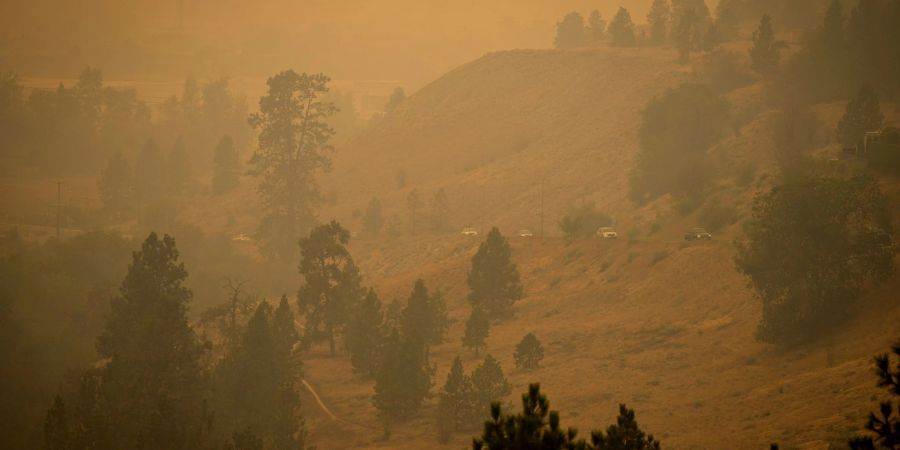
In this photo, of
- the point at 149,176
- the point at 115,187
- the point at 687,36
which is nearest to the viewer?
the point at 115,187

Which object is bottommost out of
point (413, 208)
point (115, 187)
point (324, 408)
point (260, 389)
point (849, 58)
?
point (324, 408)

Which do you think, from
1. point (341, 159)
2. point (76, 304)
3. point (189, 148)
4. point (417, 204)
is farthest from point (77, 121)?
point (76, 304)

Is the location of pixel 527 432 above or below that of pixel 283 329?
below

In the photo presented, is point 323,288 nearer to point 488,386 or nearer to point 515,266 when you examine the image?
point 515,266

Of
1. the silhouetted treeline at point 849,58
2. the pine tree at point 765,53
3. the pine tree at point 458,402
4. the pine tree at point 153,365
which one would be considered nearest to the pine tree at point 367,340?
the pine tree at point 458,402

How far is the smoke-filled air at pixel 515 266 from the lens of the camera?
44938mm

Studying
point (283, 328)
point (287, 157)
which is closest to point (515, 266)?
point (283, 328)

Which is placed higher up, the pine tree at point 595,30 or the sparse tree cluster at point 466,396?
the pine tree at point 595,30

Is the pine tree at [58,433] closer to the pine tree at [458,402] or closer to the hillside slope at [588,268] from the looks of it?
the hillside slope at [588,268]

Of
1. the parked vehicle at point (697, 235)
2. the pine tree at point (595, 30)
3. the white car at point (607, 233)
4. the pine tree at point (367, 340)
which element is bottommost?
the pine tree at point (367, 340)

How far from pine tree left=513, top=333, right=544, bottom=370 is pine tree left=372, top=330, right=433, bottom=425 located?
692 centimetres

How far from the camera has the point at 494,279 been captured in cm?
6706

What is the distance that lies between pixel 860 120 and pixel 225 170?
3246 inches

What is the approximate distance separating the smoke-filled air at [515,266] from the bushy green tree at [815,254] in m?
Result: 0.13
